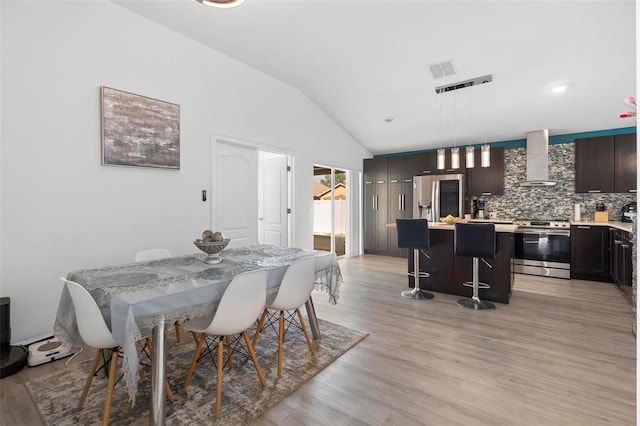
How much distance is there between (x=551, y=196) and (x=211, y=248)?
5.73m

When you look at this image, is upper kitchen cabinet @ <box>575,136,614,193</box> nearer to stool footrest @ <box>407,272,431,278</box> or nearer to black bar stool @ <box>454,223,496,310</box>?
black bar stool @ <box>454,223,496,310</box>

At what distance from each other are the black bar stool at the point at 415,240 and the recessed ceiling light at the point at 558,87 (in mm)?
2549

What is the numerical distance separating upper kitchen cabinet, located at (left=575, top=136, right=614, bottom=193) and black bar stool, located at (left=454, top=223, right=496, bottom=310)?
2.81 metres

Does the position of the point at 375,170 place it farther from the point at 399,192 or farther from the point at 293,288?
the point at 293,288

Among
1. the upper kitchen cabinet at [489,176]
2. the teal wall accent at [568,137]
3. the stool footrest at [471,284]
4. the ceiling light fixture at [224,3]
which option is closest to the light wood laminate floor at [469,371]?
the stool footrest at [471,284]

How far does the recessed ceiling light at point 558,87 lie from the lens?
4.08 metres

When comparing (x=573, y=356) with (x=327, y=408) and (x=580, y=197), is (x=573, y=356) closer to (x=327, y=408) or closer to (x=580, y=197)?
(x=327, y=408)

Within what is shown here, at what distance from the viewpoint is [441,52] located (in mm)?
3613

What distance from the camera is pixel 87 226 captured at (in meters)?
2.80

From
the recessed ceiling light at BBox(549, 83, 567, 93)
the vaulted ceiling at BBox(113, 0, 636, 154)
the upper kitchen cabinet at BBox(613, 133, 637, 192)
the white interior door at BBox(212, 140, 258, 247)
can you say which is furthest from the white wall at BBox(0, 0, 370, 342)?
the upper kitchen cabinet at BBox(613, 133, 637, 192)

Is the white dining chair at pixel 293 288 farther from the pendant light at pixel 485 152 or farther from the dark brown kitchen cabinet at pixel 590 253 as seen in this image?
the dark brown kitchen cabinet at pixel 590 253

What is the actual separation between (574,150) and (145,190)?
6321 mm

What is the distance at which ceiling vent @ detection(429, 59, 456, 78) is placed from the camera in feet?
12.5

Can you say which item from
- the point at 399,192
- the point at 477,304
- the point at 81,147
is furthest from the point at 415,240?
the point at 81,147
